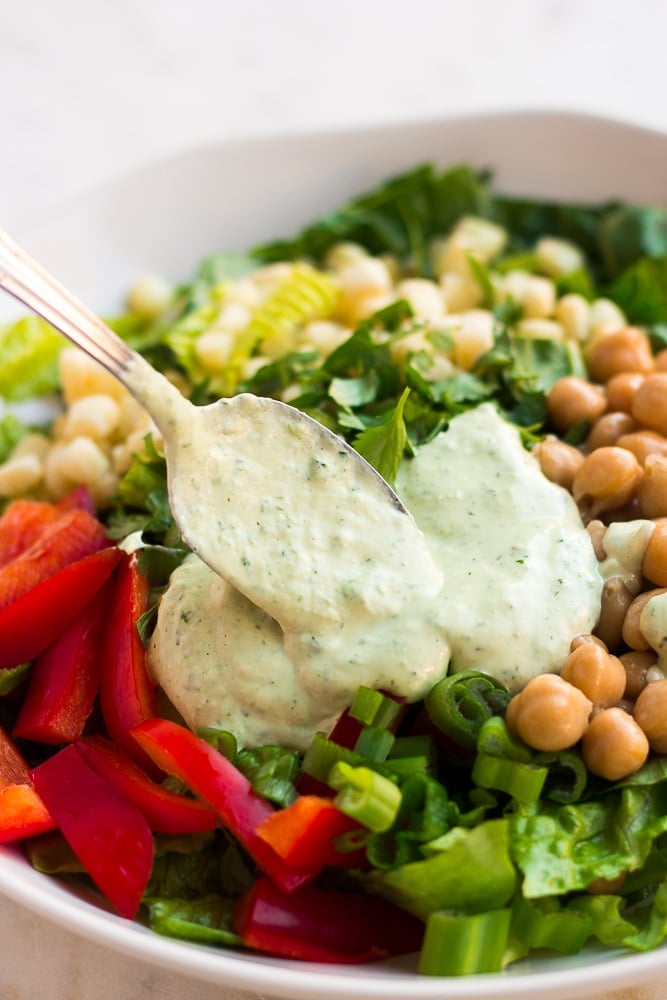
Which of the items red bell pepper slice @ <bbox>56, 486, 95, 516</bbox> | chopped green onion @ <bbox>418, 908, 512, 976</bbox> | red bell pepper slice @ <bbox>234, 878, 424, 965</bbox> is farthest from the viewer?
red bell pepper slice @ <bbox>56, 486, 95, 516</bbox>

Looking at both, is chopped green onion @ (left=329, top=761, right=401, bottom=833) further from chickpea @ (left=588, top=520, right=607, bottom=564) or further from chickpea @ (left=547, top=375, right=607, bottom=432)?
chickpea @ (left=547, top=375, right=607, bottom=432)

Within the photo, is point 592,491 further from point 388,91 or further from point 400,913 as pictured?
point 388,91

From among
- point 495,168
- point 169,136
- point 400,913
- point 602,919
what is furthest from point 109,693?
point 169,136

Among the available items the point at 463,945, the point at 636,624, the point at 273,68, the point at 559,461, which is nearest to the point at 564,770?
the point at 636,624

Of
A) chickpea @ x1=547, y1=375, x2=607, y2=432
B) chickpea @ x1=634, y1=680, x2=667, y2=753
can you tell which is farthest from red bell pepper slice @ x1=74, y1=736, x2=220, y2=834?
chickpea @ x1=547, y1=375, x2=607, y2=432

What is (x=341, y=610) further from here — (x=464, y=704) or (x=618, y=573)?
(x=618, y=573)

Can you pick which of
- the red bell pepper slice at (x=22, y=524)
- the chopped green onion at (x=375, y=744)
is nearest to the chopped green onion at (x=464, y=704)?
the chopped green onion at (x=375, y=744)

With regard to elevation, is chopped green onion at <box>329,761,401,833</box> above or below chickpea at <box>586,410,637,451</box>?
below

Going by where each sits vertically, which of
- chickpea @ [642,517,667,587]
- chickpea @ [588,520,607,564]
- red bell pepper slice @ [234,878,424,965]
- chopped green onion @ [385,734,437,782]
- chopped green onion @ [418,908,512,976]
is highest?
chickpea @ [642,517,667,587]
